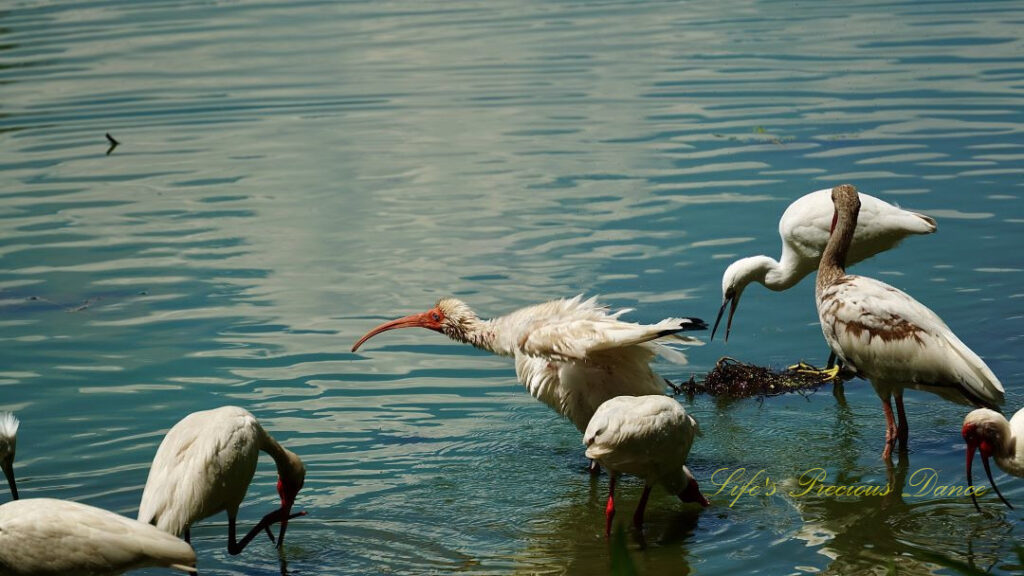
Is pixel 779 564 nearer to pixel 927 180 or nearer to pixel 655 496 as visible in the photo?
pixel 655 496

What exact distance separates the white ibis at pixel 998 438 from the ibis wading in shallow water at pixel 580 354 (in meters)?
1.56

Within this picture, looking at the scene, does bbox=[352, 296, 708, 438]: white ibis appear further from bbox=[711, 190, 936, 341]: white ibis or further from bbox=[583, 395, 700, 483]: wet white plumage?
bbox=[711, 190, 936, 341]: white ibis

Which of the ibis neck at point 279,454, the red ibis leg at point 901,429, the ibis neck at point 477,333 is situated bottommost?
the red ibis leg at point 901,429

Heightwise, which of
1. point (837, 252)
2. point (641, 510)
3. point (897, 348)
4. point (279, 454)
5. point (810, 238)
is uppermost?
point (837, 252)

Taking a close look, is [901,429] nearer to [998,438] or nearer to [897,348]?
[897,348]

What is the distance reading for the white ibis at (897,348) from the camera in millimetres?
7094

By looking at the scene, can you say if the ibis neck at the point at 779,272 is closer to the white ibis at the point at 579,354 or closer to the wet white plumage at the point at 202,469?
the white ibis at the point at 579,354

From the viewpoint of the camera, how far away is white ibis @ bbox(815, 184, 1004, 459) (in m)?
7.09

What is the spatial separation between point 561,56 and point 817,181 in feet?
32.9

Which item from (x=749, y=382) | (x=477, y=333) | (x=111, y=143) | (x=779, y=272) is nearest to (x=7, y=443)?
(x=477, y=333)

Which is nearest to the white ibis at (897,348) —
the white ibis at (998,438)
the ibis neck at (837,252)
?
the ibis neck at (837,252)

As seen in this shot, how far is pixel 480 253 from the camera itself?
1207cm

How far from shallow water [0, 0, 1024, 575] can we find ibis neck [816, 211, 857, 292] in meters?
0.84

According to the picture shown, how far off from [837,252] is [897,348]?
1020 millimetres
